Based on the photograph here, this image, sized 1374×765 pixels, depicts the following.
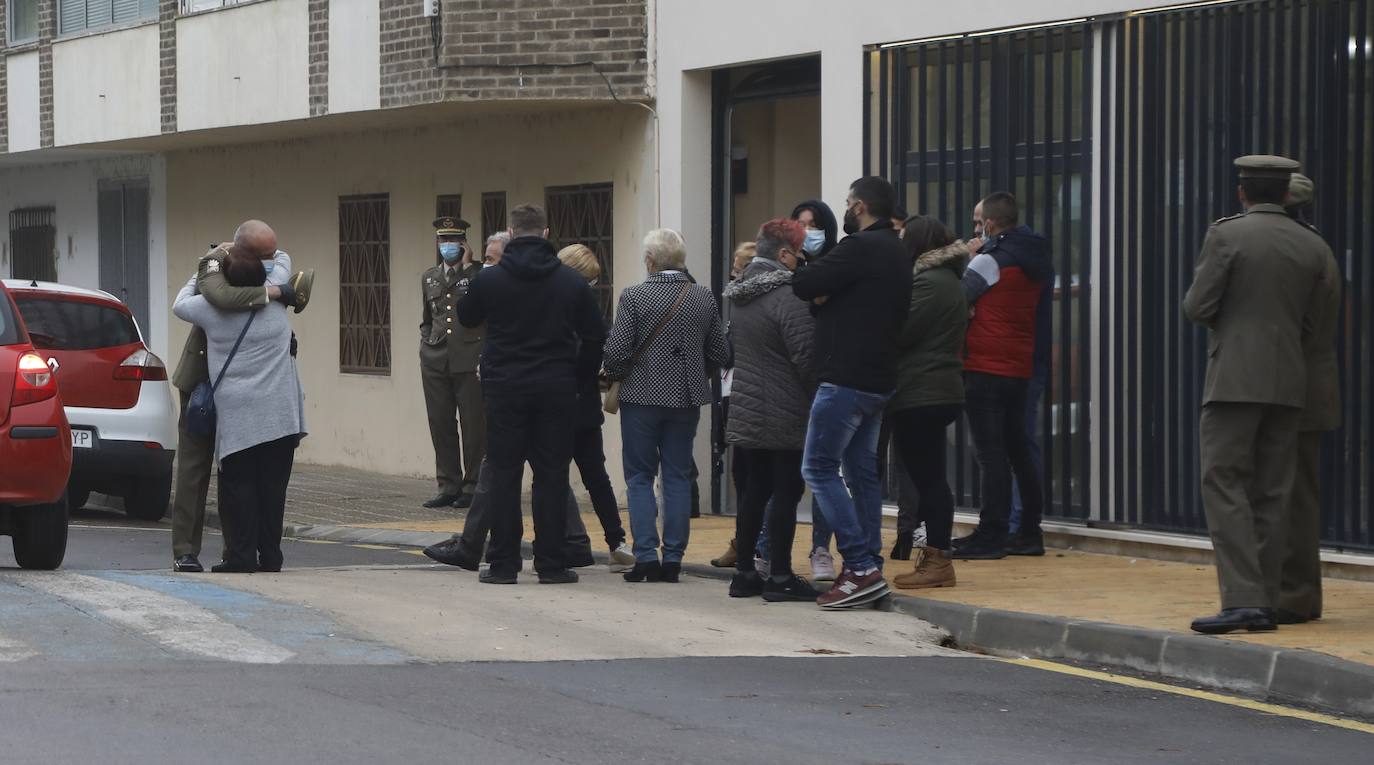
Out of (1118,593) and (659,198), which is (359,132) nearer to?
(659,198)

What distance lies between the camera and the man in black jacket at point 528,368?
414 inches

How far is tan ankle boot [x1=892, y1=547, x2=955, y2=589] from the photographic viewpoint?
10.4 m

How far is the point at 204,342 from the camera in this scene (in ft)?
35.4

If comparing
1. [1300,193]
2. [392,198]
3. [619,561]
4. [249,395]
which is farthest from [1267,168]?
[392,198]

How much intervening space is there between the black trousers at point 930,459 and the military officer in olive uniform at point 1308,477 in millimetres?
1793

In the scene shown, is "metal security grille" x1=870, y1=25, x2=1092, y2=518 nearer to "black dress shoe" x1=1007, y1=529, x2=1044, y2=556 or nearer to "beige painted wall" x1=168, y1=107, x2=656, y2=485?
"black dress shoe" x1=1007, y1=529, x2=1044, y2=556

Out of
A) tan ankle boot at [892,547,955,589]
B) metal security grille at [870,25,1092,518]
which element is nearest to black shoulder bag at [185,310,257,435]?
tan ankle boot at [892,547,955,589]

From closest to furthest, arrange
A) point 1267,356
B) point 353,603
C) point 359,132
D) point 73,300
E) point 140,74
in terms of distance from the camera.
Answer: point 1267,356 → point 353,603 → point 73,300 → point 359,132 → point 140,74

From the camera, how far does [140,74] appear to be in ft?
71.5

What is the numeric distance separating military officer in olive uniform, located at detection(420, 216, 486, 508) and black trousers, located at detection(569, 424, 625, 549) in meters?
3.93

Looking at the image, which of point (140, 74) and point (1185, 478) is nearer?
point (1185, 478)

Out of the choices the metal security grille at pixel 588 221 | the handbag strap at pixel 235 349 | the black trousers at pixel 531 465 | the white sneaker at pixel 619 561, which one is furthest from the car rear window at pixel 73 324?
the black trousers at pixel 531 465

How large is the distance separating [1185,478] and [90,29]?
49.4 feet

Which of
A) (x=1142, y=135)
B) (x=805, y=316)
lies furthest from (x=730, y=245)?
(x=805, y=316)
